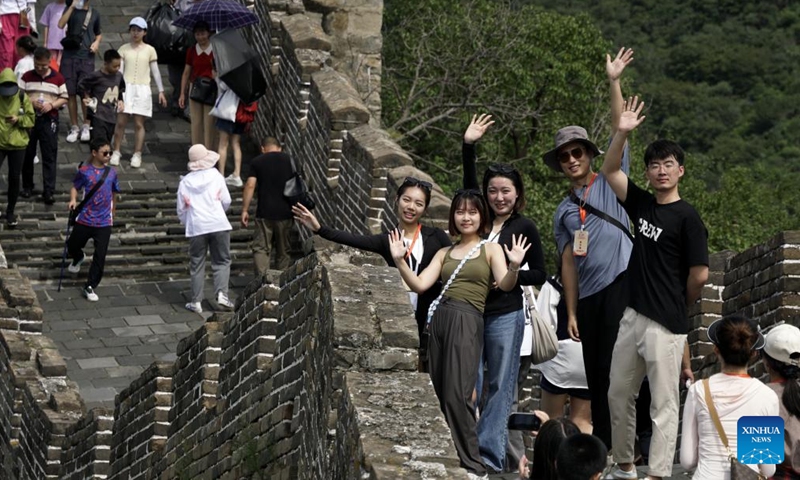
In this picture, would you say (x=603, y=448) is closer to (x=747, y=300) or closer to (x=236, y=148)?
(x=747, y=300)

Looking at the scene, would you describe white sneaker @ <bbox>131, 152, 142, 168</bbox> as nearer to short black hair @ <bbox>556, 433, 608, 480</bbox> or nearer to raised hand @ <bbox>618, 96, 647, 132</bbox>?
raised hand @ <bbox>618, 96, 647, 132</bbox>

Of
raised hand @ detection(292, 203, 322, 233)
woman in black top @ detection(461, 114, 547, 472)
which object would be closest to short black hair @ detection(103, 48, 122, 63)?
raised hand @ detection(292, 203, 322, 233)

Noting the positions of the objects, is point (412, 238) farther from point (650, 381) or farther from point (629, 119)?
point (650, 381)

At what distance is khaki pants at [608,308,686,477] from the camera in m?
9.78

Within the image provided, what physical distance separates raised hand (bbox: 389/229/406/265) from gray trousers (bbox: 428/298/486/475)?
0.47 meters

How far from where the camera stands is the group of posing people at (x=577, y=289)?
9.88 metres

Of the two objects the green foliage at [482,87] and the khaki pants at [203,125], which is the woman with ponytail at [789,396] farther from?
the green foliage at [482,87]

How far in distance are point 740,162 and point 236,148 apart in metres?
32.8

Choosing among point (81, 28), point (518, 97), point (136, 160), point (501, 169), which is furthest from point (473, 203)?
point (518, 97)

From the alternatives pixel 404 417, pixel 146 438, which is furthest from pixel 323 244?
pixel 404 417

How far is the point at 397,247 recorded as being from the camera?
34.8 ft

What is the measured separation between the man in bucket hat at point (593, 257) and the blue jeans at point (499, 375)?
41cm

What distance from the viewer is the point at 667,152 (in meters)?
9.78

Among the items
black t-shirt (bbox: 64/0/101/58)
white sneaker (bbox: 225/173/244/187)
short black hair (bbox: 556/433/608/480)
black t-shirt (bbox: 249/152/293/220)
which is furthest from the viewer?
black t-shirt (bbox: 64/0/101/58)
